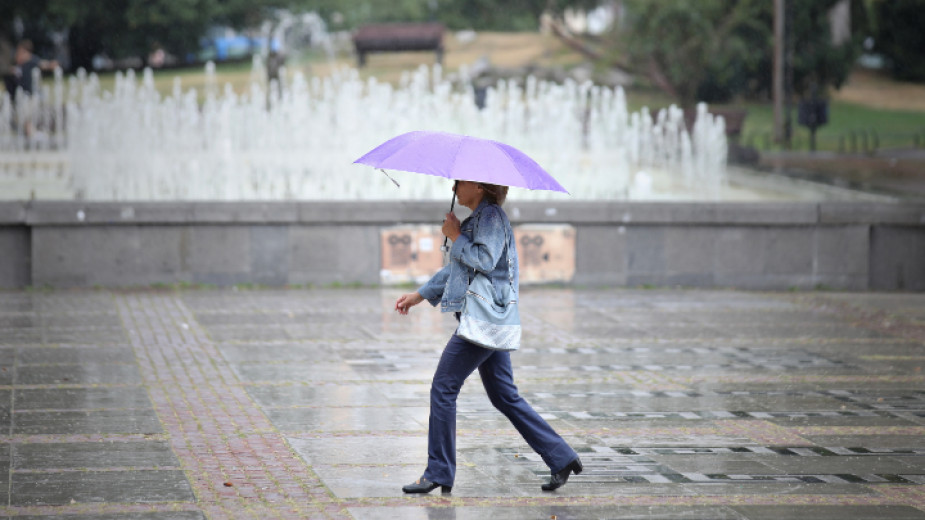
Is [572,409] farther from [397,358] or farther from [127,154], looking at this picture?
[127,154]

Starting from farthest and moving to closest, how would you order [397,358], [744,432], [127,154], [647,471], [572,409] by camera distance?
1. [127,154]
2. [397,358]
3. [572,409]
4. [744,432]
5. [647,471]

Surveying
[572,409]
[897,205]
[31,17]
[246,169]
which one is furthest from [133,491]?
[31,17]

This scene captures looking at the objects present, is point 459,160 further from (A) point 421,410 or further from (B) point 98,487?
(A) point 421,410

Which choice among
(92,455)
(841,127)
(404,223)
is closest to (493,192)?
(92,455)

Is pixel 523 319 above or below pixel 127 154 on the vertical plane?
below

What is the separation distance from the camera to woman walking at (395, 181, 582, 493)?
6152 millimetres

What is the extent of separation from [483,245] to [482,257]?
58mm

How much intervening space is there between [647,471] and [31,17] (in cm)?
4010

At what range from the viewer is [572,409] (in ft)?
28.0

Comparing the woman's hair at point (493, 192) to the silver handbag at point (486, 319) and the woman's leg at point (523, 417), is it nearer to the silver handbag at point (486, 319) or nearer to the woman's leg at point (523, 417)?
the silver handbag at point (486, 319)

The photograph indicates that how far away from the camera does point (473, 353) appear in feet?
20.3

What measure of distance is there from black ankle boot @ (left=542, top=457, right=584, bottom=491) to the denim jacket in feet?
3.05

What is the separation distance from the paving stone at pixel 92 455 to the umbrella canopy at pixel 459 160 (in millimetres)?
2159

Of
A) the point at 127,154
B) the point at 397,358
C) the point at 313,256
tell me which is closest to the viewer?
the point at 397,358
